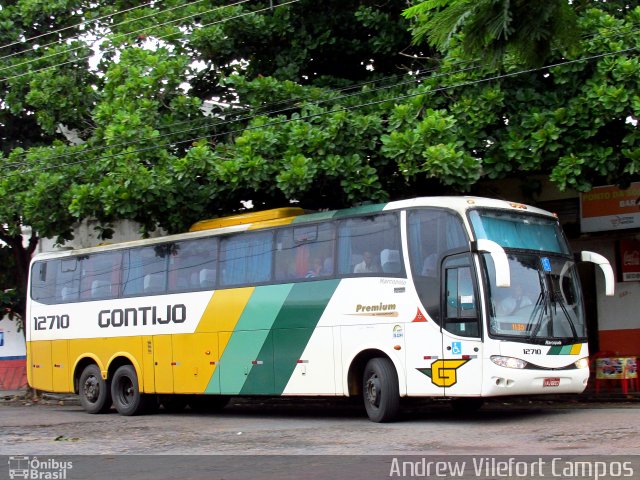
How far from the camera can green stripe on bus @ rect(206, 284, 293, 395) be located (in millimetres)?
15141

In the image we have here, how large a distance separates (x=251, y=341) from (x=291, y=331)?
39.3 inches

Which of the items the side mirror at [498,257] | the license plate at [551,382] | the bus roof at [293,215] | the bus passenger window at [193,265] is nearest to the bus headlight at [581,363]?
the license plate at [551,382]

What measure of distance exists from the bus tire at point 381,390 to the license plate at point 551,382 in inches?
83.5

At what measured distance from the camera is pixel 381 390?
13.3m

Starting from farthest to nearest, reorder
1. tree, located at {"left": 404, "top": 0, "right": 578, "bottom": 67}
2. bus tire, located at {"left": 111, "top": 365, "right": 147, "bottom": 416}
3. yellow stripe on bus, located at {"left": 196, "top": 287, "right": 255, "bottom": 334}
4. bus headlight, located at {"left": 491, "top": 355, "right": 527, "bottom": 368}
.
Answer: bus tire, located at {"left": 111, "top": 365, "right": 147, "bottom": 416}
yellow stripe on bus, located at {"left": 196, "top": 287, "right": 255, "bottom": 334}
bus headlight, located at {"left": 491, "top": 355, "right": 527, "bottom": 368}
tree, located at {"left": 404, "top": 0, "right": 578, "bottom": 67}

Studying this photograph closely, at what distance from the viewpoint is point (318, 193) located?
1714cm

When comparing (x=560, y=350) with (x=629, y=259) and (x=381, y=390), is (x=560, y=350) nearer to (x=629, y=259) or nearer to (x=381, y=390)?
(x=381, y=390)

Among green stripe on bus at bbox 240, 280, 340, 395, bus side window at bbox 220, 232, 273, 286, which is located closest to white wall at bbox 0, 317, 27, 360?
bus side window at bbox 220, 232, 273, 286

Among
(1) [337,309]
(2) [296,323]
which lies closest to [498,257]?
(1) [337,309]

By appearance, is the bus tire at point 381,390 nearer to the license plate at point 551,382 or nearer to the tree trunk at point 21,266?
the license plate at point 551,382

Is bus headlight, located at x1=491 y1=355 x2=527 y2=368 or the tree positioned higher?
the tree

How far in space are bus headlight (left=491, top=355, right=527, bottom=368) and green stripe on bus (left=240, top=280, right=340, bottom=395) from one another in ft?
10.1

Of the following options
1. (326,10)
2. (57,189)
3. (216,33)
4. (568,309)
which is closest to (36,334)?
(57,189)

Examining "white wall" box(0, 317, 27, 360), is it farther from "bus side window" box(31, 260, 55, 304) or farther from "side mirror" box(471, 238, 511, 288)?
"side mirror" box(471, 238, 511, 288)
